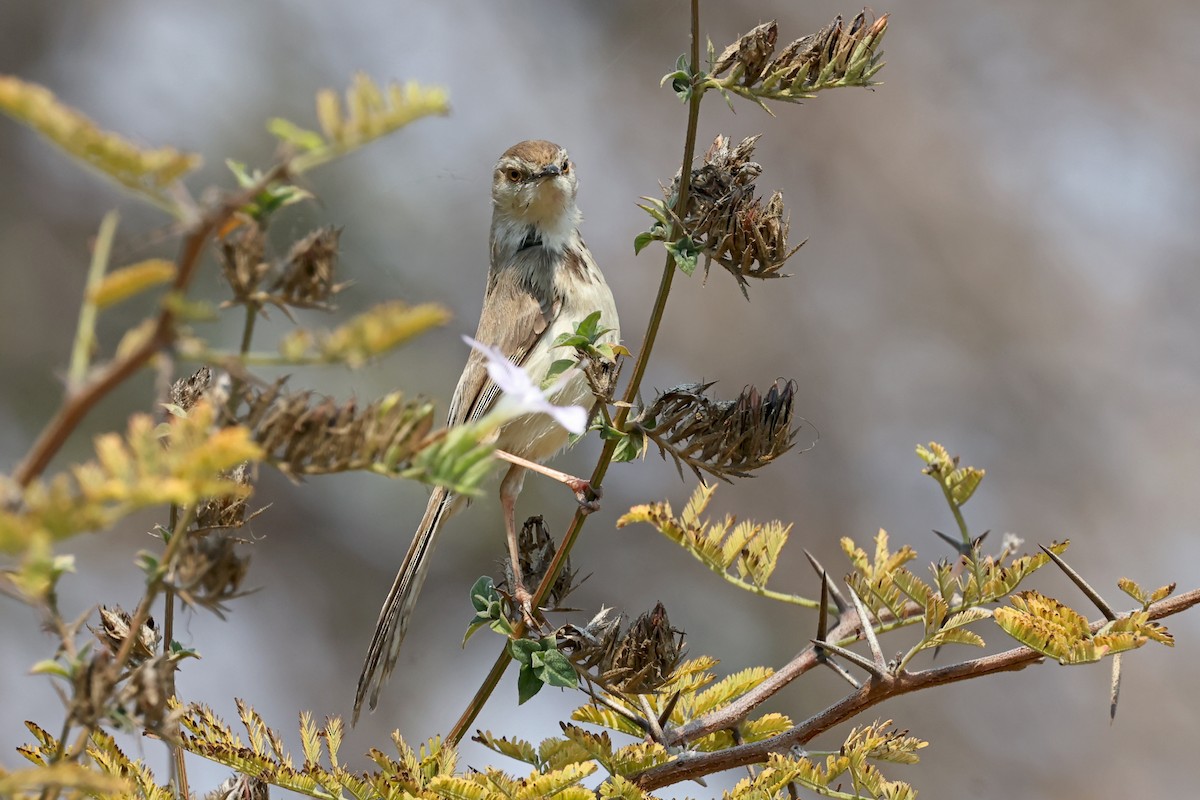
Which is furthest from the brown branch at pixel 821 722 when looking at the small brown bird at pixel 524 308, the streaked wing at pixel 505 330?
the streaked wing at pixel 505 330

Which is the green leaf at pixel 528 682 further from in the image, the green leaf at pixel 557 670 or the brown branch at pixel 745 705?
the brown branch at pixel 745 705

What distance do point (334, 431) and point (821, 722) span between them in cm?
109

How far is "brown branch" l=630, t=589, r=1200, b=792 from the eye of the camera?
177 cm

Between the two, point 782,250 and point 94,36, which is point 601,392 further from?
point 94,36

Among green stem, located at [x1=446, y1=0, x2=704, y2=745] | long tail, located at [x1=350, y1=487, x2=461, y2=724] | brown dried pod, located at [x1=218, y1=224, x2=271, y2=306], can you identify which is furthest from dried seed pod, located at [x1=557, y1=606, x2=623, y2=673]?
long tail, located at [x1=350, y1=487, x2=461, y2=724]

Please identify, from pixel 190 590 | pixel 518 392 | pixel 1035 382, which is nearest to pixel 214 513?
pixel 190 590

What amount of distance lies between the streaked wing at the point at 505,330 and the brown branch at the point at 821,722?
2.32 metres

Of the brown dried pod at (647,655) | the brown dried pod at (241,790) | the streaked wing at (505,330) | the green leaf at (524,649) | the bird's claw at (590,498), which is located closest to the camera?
the brown dried pod at (241,790)

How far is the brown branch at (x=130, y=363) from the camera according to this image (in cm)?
84

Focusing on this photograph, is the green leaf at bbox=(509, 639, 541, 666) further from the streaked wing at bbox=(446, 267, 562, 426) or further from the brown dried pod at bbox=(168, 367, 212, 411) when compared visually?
the streaked wing at bbox=(446, 267, 562, 426)

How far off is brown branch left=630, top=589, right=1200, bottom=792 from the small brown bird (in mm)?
1575

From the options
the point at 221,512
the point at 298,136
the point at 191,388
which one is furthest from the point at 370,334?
the point at 191,388

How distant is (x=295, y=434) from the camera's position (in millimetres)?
1051

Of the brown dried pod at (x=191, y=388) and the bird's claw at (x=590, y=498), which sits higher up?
the bird's claw at (x=590, y=498)
